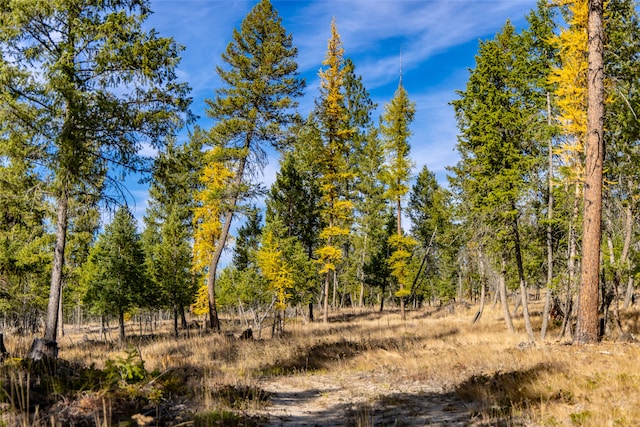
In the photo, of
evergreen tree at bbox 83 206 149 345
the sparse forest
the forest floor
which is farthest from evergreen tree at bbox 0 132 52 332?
evergreen tree at bbox 83 206 149 345

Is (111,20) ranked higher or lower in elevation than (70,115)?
higher

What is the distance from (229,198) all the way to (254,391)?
13.5 m

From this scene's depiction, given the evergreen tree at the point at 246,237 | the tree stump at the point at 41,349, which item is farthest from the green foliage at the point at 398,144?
the tree stump at the point at 41,349

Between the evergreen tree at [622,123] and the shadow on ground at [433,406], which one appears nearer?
the shadow on ground at [433,406]

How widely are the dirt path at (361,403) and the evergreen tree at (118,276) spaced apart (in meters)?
17.3

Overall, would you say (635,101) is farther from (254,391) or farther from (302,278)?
(302,278)

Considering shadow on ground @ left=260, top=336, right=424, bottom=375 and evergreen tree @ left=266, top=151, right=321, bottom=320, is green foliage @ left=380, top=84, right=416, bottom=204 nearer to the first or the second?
evergreen tree @ left=266, top=151, right=321, bottom=320

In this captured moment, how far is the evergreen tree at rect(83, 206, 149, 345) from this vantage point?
2400cm

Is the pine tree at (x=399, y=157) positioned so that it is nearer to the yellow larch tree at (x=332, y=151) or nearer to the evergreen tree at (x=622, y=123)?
the yellow larch tree at (x=332, y=151)

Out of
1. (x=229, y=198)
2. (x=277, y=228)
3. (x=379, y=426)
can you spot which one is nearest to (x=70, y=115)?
(x=379, y=426)

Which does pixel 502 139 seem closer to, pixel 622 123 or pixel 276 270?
pixel 622 123

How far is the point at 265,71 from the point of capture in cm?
2091

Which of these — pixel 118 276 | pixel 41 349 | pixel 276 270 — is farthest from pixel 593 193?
pixel 118 276

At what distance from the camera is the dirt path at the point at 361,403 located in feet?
20.1
